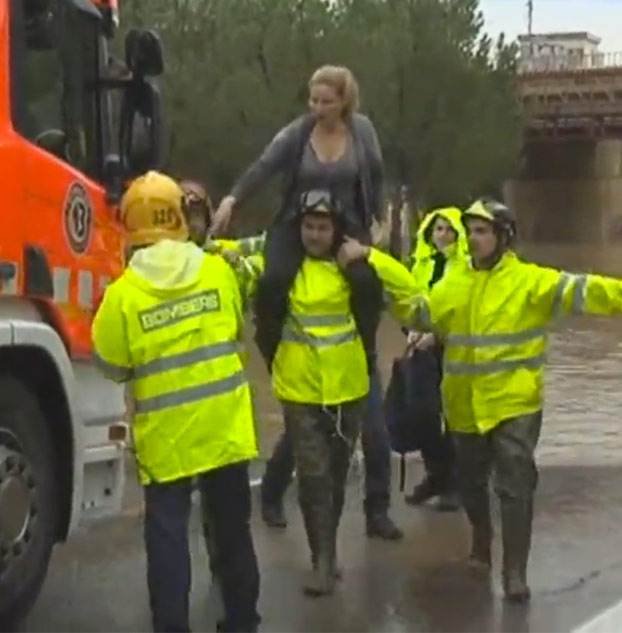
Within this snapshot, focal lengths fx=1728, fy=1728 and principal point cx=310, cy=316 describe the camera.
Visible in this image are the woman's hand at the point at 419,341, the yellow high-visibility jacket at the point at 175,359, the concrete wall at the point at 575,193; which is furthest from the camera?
the concrete wall at the point at 575,193

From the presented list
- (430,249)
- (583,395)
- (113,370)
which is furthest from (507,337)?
(583,395)

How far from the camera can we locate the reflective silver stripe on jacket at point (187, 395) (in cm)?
593

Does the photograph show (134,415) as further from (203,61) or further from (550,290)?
(203,61)

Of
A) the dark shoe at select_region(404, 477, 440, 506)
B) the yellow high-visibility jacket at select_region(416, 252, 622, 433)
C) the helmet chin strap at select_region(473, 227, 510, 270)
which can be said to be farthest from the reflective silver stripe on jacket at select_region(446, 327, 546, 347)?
the dark shoe at select_region(404, 477, 440, 506)

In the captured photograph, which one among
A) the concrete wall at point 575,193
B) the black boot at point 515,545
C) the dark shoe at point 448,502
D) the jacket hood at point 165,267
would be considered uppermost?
the jacket hood at point 165,267

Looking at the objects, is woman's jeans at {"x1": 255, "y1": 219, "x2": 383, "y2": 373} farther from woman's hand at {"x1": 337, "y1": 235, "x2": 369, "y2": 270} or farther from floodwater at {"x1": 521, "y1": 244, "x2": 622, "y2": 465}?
floodwater at {"x1": 521, "y1": 244, "x2": 622, "y2": 465}

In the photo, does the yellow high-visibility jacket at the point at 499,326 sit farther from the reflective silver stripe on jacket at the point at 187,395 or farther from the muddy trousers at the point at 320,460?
the reflective silver stripe on jacket at the point at 187,395

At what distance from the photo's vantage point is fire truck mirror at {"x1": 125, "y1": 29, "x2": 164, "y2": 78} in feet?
22.5

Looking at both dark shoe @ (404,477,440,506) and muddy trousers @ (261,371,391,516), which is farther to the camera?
dark shoe @ (404,477,440,506)

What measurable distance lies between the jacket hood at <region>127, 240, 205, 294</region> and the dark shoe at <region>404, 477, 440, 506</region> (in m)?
3.56

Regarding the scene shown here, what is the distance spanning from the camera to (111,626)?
6.73 meters

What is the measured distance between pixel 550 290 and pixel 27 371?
2.15 meters

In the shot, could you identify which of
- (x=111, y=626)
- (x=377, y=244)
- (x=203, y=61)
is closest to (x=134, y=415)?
(x=111, y=626)

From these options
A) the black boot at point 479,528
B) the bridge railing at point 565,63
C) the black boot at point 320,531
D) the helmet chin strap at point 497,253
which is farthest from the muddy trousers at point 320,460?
the bridge railing at point 565,63
